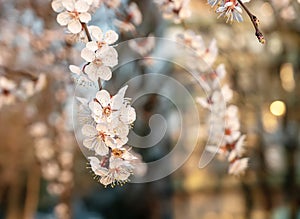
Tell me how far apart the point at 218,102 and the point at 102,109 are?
0.69 meters

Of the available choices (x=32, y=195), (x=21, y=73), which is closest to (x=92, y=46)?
(x=21, y=73)

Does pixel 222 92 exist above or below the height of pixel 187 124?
below

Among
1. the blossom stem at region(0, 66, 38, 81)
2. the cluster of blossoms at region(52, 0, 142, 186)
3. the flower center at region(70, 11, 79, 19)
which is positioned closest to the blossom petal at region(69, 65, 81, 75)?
the cluster of blossoms at region(52, 0, 142, 186)

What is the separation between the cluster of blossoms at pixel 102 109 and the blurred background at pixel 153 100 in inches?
27.0

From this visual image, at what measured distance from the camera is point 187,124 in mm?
4645

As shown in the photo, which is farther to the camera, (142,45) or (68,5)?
(142,45)

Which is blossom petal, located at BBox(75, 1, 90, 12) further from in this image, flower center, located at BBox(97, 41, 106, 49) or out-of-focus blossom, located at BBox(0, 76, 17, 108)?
out-of-focus blossom, located at BBox(0, 76, 17, 108)

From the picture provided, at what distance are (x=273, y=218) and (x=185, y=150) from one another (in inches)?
53.0

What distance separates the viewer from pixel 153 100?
3.11m

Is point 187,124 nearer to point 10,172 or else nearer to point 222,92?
point 10,172

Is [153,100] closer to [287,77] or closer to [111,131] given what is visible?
[287,77]

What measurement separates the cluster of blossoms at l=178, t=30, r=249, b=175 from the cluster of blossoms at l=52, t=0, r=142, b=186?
0.56 metres

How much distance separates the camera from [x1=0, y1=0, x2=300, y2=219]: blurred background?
235 centimetres

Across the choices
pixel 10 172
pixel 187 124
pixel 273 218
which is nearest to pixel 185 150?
pixel 187 124
